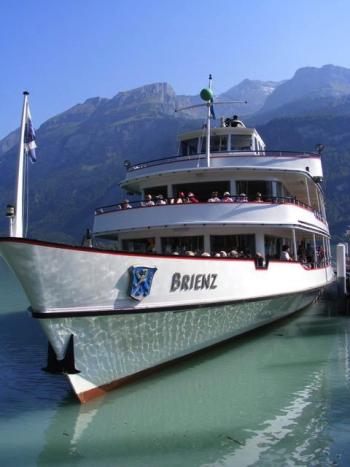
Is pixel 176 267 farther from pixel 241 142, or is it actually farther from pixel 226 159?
pixel 241 142

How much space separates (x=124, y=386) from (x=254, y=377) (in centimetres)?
255

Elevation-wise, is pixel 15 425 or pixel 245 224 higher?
pixel 245 224

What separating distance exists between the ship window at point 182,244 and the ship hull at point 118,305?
8.18ft

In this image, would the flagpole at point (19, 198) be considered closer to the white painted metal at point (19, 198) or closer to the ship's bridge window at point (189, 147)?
the white painted metal at point (19, 198)

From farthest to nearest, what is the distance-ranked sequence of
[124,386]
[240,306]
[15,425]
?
[240,306] < [124,386] < [15,425]

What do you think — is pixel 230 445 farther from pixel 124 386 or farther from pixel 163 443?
pixel 124 386

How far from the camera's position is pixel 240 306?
451 inches

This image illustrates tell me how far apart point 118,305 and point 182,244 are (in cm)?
564

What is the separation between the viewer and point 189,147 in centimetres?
1742

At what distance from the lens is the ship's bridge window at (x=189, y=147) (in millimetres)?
17266

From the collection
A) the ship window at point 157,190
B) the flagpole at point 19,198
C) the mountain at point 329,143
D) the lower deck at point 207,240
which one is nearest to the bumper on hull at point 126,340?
the flagpole at point 19,198

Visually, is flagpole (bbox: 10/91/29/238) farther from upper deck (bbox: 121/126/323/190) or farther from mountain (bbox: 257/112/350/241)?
mountain (bbox: 257/112/350/241)

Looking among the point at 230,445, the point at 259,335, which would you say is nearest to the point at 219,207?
the point at 259,335

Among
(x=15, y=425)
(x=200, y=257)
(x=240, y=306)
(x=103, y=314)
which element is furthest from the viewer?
(x=240, y=306)
